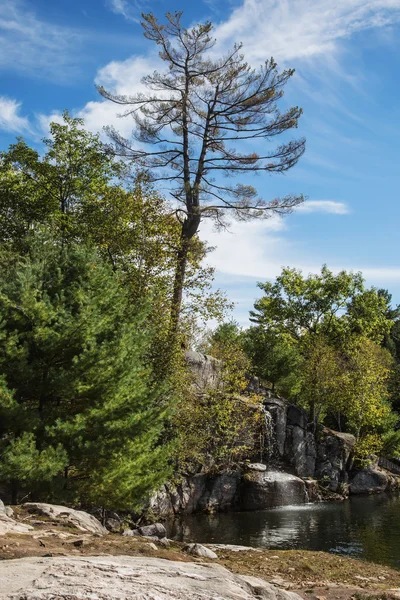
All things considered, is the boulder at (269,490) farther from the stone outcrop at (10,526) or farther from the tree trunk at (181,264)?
the stone outcrop at (10,526)

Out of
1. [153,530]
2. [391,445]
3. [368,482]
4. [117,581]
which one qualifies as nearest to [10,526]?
[117,581]

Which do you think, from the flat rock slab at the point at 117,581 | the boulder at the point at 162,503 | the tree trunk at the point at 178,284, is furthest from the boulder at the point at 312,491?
the flat rock slab at the point at 117,581

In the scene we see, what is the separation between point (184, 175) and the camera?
30391 millimetres

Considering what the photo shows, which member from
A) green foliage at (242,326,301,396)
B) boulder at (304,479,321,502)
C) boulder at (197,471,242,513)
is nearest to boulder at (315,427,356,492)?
boulder at (304,479,321,502)

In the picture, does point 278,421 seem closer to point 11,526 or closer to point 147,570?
point 11,526

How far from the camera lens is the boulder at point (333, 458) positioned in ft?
111

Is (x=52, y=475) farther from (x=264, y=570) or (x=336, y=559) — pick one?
(x=336, y=559)

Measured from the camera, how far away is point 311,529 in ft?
68.7

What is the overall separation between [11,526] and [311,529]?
567 inches

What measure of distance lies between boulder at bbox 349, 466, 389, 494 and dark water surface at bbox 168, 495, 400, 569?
608cm

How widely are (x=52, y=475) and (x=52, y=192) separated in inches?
849

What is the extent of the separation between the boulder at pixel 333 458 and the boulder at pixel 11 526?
2627 cm

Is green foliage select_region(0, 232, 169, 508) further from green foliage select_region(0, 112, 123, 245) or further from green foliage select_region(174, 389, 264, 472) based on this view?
green foliage select_region(0, 112, 123, 245)

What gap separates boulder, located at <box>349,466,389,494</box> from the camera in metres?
34.1
